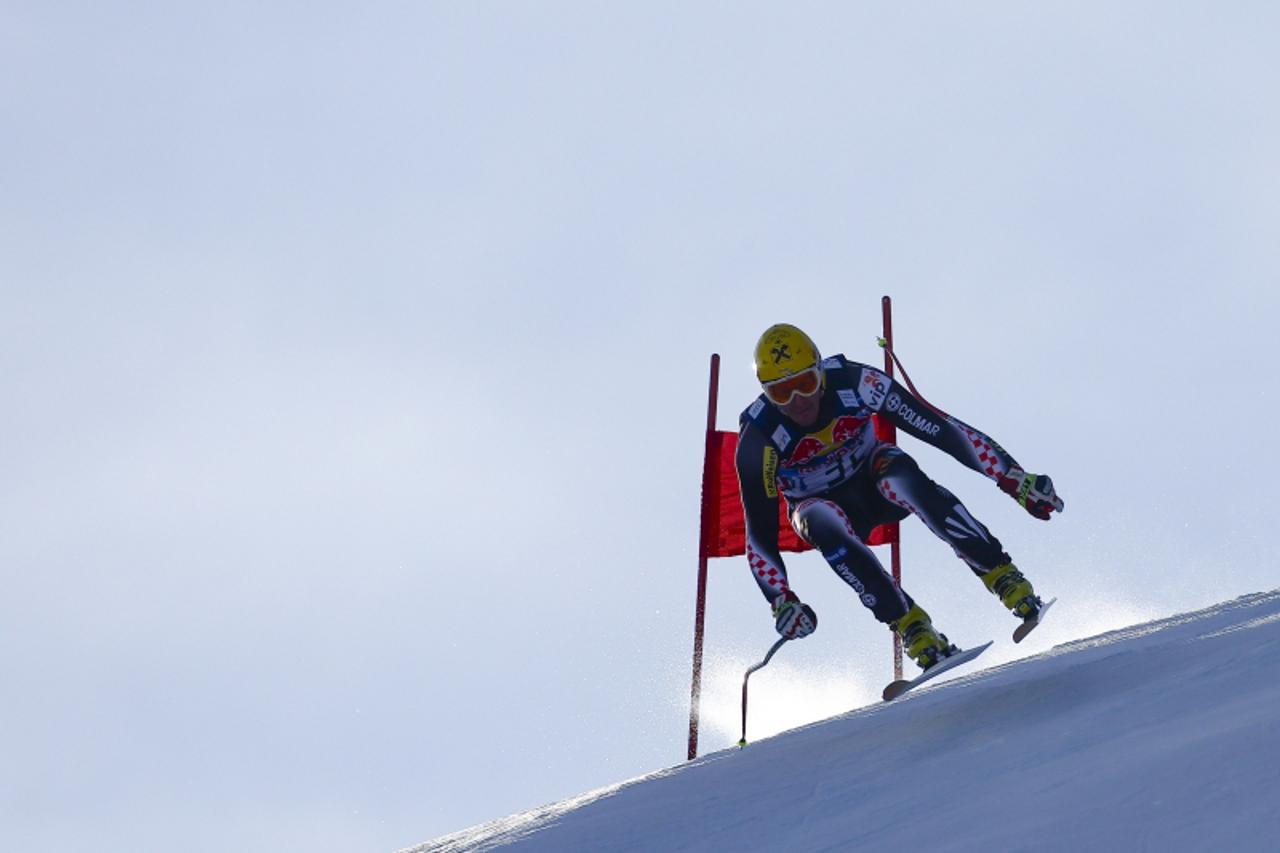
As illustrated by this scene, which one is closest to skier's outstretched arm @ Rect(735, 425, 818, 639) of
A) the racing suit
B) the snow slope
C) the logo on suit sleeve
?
the racing suit

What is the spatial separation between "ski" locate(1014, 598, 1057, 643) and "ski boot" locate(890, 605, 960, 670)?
0.26 metres

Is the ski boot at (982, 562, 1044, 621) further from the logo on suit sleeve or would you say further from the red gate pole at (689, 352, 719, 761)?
the red gate pole at (689, 352, 719, 761)

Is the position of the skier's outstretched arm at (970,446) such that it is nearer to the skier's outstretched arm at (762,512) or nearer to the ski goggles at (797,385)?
the ski goggles at (797,385)

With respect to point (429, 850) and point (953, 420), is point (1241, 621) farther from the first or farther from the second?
point (429, 850)

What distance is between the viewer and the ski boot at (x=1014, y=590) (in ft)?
25.6

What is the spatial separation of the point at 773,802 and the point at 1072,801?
5.27ft

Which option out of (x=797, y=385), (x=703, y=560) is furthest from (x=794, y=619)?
(x=703, y=560)

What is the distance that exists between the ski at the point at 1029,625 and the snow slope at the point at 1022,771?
0.18 m

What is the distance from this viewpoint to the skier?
7945 mm

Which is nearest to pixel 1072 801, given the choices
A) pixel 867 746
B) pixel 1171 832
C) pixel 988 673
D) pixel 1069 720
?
pixel 1171 832

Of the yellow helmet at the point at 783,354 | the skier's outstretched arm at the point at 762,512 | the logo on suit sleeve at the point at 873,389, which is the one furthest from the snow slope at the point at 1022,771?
the yellow helmet at the point at 783,354

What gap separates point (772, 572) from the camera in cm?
827

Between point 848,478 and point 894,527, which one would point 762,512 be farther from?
point 894,527

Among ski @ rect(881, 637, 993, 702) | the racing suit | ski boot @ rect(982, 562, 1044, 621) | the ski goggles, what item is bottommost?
ski @ rect(881, 637, 993, 702)
